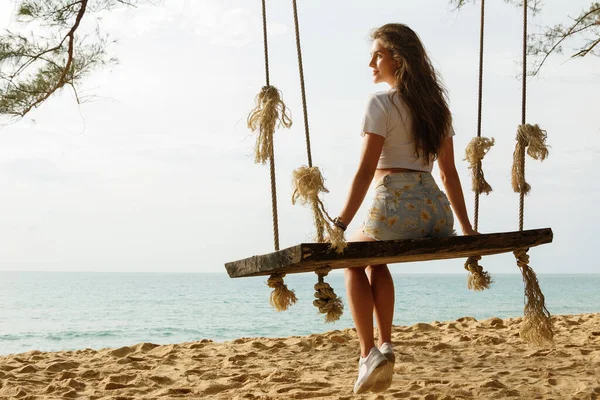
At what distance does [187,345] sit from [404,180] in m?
3.23

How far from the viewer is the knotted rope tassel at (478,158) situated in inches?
134

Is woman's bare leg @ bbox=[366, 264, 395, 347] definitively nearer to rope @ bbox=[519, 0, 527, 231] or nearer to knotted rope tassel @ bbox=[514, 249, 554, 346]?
knotted rope tassel @ bbox=[514, 249, 554, 346]

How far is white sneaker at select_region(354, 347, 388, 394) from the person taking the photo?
2506 millimetres

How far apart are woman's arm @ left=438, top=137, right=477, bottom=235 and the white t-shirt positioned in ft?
0.77

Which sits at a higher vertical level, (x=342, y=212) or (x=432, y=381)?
(x=342, y=212)

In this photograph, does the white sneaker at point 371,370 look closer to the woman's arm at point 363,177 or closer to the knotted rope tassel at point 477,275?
the woman's arm at point 363,177

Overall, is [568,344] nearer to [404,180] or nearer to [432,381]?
[432,381]


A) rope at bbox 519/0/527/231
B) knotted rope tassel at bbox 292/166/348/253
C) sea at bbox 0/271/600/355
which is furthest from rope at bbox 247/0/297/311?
sea at bbox 0/271/600/355

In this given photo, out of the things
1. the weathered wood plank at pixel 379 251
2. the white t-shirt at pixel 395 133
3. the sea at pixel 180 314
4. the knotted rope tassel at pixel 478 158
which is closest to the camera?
the weathered wood plank at pixel 379 251

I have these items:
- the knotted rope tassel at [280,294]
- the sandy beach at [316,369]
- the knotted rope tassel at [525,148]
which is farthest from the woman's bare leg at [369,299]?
the knotted rope tassel at [525,148]

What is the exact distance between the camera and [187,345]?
207 inches

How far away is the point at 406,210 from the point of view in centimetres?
246

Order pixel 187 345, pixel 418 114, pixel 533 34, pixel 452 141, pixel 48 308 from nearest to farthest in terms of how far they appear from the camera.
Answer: pixel 418 114 → pixel 452 141 → pixel 187 345 → pixel 533 34 → pixel 48 308

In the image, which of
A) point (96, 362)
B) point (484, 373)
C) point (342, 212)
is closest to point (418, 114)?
point (342, 212)
